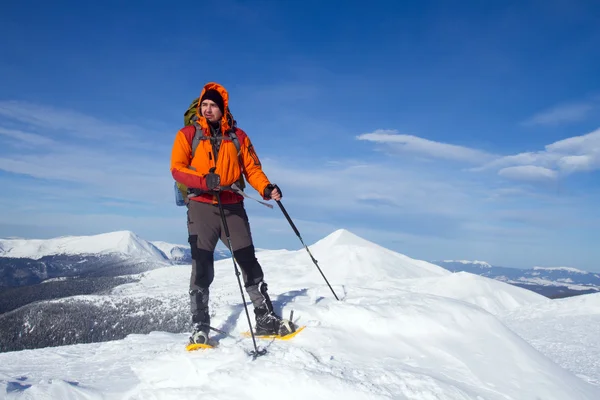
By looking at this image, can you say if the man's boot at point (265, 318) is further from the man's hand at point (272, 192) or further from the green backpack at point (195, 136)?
the green backpack at point (195, 136)

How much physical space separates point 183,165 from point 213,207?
851mm

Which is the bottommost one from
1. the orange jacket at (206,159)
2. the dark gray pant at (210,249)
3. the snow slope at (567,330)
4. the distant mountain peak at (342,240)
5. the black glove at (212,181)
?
the snow slope at (567,330)

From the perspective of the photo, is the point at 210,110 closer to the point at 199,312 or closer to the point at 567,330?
the point at 199,312

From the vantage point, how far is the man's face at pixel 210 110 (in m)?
6.39

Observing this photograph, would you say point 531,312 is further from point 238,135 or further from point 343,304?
point 238,135

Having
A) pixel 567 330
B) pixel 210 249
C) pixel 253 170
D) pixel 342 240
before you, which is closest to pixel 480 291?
pixel 567 330

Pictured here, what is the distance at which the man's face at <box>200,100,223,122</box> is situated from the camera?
6387 millimetres

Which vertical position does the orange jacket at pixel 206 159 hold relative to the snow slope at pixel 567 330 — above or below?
above

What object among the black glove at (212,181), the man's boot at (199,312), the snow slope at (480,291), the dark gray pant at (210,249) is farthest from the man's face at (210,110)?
the snow slope at (480,291)

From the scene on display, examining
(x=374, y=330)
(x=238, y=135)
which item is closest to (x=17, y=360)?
(x=238, y=135)

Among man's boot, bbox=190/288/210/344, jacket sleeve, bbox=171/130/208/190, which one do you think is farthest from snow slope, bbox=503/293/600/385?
jacket sleeve, bbox=171/130/208/190

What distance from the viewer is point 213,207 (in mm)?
6332

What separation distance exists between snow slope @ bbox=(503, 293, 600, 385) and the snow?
224 inches

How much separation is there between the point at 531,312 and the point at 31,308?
109 m
